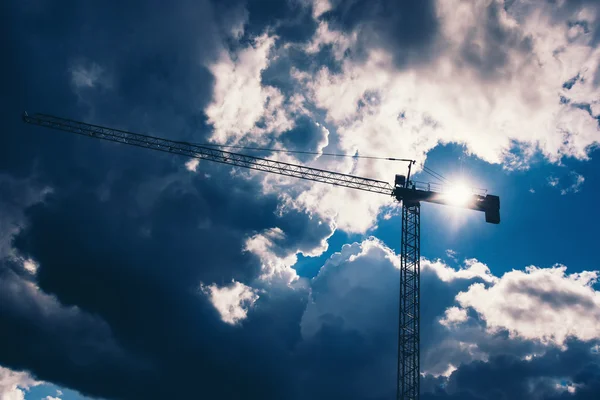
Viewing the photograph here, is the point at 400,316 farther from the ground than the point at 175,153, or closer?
closer

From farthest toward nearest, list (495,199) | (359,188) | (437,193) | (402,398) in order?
(359,188) → (437,193) → (495,199) → (402,398)

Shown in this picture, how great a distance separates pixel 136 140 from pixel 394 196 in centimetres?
5243

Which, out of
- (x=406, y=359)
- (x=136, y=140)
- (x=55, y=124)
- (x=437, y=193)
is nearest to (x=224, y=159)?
(x=136, y=140)

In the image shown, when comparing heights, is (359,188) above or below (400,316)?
above

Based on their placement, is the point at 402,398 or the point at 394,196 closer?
the point at 402,398

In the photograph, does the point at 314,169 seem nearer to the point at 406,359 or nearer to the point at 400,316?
the point at 400,316

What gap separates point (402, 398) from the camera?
6322 cm

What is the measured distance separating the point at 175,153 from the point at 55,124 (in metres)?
24.6

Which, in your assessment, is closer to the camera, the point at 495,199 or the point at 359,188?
the point at 495,199

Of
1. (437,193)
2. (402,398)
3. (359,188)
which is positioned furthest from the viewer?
(359,188)

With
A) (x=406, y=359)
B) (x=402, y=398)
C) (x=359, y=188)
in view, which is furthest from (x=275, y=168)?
(x=402, y=398)

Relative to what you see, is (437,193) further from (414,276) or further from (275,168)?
(275,168)

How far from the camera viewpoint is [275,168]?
76.9m

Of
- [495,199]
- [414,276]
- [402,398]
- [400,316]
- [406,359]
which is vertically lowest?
[402,398]
